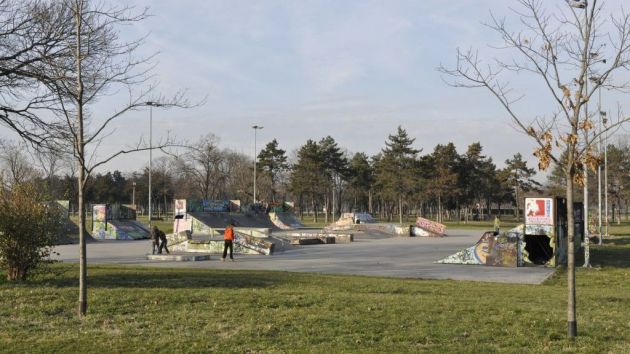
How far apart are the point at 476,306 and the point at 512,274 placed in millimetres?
10884

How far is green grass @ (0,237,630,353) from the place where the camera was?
7051 mm

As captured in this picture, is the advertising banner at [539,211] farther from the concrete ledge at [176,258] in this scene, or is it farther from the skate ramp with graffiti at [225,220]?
the skate ramp with graffiti at [225,220]

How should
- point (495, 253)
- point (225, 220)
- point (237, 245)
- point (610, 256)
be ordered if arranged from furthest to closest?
1. point (225, 220)
2. point (237, 245)
3. point (610, 256)
4. point (495, 253)

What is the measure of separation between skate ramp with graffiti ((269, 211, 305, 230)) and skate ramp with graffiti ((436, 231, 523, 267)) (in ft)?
120

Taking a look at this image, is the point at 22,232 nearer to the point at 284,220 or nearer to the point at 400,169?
the point at 284,220

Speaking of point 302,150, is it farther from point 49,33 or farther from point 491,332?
point 491,332

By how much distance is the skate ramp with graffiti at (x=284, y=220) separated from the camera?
60.1 meters

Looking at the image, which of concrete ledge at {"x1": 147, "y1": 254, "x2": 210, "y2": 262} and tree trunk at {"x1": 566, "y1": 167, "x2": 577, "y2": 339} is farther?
concrete ledge at {"x1": 147, "y1": 254, "x2": 210, "y2": 262}

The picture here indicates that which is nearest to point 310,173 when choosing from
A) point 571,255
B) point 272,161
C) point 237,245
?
point 272,161

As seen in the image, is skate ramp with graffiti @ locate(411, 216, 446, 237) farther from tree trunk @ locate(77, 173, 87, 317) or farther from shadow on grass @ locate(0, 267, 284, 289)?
tree trunk @ locate(77, 173, 87, 317)

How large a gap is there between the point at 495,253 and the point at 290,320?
16797 millimetres

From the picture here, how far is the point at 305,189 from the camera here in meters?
82.6

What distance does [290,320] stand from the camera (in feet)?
27.8

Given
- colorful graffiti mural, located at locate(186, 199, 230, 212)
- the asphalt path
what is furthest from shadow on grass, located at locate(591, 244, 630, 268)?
colorful graffiti mural, located at locate(186, 199, 230, 212)
